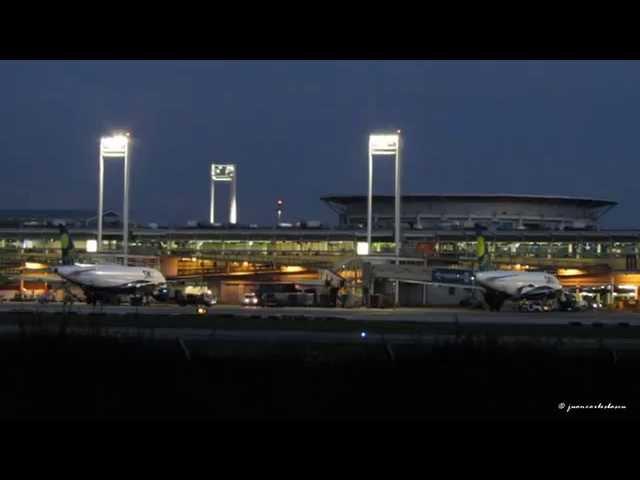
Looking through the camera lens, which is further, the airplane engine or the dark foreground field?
the airplane engine

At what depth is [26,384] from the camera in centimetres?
1506

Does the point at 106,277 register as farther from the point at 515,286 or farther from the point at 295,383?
the point at 295,383

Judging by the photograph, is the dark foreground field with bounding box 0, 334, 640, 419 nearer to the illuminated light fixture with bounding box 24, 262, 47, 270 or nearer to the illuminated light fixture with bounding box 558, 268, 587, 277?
the illuminated light fixture with bounding box 558, 268, 587, 277

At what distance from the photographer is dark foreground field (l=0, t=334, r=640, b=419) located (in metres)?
14.7

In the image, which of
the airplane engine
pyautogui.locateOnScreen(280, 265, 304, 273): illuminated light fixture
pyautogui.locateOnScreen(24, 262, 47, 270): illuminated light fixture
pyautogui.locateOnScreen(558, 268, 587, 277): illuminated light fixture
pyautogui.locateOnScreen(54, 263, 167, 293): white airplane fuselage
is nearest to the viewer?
pyautogui.locateOnScreen(54, 263, 167, 293): white airplane fuselage

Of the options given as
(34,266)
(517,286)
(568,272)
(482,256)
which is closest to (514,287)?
(517,286)

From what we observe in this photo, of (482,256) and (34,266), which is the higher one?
(482,256)

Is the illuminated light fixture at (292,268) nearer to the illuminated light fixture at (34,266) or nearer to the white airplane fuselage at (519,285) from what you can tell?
the illuminated light fixture at (34,266)

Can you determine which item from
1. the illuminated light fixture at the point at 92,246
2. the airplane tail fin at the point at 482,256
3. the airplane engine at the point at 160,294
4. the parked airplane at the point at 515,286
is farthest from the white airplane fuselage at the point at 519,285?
the illuminated light fixture at the point at 92,246

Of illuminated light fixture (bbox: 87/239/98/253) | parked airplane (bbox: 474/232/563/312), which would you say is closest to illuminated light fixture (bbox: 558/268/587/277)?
parked airplane (bbox: 474/232/563/312)

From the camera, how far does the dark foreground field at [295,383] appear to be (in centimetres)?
1474

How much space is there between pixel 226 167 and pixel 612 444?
11741cm

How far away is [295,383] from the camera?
52.3ft

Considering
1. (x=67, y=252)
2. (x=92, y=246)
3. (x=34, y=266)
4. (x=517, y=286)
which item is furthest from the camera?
(x=34, y=266)
